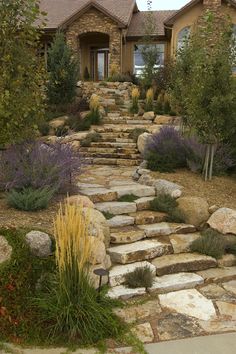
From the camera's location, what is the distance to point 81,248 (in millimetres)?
3504

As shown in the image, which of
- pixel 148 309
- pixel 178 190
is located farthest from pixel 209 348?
pixel 178 190

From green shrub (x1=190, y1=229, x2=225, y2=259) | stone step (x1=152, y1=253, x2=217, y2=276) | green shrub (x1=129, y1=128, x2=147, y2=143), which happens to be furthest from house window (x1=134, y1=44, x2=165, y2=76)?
stone step (x1=152, y1=253, x2=217, y2=276)

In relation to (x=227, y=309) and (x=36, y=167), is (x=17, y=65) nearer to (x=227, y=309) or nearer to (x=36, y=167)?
(x=36, y=167)

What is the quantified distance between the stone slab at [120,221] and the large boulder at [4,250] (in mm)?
1642

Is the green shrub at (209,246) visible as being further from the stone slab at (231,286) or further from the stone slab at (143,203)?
the stone slab at (143,203)

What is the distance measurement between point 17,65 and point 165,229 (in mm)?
2772

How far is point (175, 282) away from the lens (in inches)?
172

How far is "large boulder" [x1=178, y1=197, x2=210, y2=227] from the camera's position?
565cm

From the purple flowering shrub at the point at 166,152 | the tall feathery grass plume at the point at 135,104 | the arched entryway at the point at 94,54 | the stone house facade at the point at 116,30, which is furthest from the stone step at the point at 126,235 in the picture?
the arched entryway at the point at 94,54

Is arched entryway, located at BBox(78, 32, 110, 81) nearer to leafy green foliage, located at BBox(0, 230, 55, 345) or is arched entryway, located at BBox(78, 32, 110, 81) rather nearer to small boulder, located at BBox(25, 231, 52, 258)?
small boulder, located at BBox(25, 231, 52, 258)

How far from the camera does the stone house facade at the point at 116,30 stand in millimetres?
18016

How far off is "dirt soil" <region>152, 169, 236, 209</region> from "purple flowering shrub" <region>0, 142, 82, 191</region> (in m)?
1.90

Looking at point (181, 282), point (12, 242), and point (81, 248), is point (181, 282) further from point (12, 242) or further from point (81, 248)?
point (12, 242)

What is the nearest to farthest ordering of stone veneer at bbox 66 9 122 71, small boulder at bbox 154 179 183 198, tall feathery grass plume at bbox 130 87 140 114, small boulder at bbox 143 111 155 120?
small boulder at bbox 154 179 183 198 < small boulder at bbox 143 111 155 120 < tall feathery grass plume at bbox 130 87 140 114 < stone veneer at bbox 66 9 122 71
